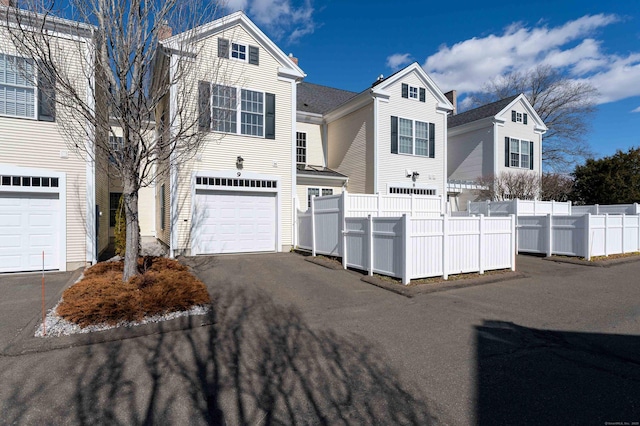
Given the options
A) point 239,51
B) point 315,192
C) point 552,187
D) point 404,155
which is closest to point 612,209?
point 552,187

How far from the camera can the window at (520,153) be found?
20.2 m

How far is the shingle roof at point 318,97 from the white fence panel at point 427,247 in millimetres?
11225

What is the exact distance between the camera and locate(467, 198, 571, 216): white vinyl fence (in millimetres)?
14133

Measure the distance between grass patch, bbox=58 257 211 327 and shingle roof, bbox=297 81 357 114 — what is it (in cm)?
1280

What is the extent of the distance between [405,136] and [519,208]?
556cm

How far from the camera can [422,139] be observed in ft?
53.6

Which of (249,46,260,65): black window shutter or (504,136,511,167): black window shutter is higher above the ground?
(249,46,260,65): black window shutter

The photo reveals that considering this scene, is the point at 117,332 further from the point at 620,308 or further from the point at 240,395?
the point at 620,308

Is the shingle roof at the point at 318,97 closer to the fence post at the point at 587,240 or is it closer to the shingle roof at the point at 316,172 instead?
the shingle roof at the point at 316,172

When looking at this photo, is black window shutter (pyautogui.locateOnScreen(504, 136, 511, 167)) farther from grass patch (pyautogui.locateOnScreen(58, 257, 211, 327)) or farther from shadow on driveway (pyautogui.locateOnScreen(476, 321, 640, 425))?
grass patch (pyautogui.locateOnScreen(58, 257, 211, 327))

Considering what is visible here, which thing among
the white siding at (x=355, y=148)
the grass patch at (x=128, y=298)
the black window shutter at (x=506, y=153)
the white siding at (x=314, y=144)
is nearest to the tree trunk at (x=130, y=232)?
the grass patch at (x=128, y=298)

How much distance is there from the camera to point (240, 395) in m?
3.37

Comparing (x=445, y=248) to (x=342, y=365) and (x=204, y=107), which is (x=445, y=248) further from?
(x=204, y=107)

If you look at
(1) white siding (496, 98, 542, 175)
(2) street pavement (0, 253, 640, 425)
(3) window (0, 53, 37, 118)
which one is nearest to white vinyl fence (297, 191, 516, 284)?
(2) street pavement (0, 253, 640, 425)
